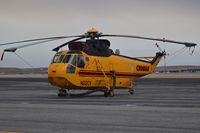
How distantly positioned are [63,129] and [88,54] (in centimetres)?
1729

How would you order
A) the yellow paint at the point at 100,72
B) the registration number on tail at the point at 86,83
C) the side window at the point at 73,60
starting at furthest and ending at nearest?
the registration number on tail at the point at 86,83
the side window at the point at 73,60
the yellow paint at the point at 100,72

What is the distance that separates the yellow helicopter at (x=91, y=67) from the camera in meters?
27.7

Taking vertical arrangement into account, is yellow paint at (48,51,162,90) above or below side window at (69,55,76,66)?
below

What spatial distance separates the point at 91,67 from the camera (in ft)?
95.8

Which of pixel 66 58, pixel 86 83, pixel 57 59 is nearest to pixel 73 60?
pixel 66 58

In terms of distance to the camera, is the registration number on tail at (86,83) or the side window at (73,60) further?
the registration number on tail at (86,83)

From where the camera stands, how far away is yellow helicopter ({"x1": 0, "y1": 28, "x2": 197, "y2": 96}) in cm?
2769

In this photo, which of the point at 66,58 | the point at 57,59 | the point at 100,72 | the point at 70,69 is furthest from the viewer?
the point at 100,72

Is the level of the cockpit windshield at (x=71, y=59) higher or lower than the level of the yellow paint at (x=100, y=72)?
higher

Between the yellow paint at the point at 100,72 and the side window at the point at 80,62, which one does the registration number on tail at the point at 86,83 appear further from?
the side window at the point at 80,62

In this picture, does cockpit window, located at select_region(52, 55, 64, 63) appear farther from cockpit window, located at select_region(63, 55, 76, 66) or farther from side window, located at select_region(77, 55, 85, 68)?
side window, located at select_region(77, 55, 85, 68)

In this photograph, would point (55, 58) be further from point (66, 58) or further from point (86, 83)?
point (86, 83)

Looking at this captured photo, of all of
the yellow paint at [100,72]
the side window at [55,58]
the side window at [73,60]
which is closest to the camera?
the yellow paint at [100,72]

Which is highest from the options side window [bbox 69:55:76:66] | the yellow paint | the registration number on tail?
side window [bbox 69:55:76:66]
